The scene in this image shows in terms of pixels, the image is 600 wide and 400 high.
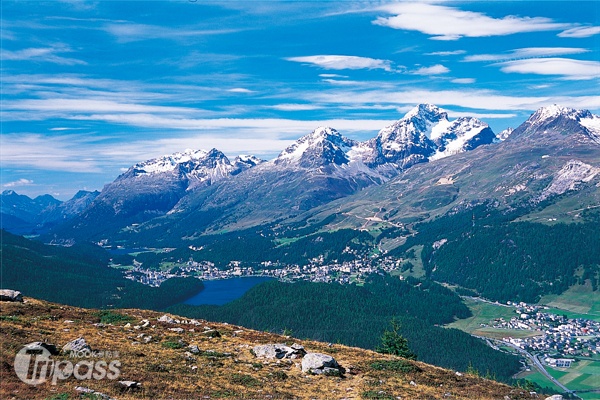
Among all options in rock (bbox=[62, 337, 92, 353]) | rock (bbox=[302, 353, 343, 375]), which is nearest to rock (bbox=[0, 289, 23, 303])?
rock (bbox=[62, 337, 92, 353])

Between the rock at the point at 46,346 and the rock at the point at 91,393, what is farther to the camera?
the rock at the point at 46,346

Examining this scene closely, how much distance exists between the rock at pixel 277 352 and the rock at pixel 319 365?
3321 millimetres

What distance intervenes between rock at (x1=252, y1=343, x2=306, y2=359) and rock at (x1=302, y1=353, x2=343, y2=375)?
10.9ft

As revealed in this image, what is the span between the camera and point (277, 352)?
2030 inches

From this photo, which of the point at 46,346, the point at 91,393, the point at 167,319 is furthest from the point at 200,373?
the point at 167,319

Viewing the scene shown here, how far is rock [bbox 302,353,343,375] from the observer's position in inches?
1855

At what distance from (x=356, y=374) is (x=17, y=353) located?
3327cm

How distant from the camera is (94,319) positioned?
198 ft

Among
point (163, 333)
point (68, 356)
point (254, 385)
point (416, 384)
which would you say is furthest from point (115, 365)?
point (416, 384)

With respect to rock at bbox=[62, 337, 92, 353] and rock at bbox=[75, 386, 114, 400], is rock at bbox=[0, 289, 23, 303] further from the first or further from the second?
rock at bbox=[75, 386, 114, 400]

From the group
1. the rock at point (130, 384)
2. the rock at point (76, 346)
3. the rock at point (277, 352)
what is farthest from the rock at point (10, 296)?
the rock at point (130, 384)

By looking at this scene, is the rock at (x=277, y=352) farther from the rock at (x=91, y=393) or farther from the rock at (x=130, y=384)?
the rock at (x=91, y=393)

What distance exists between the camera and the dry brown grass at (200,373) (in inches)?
1384

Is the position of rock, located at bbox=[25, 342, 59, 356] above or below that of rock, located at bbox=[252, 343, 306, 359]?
above
